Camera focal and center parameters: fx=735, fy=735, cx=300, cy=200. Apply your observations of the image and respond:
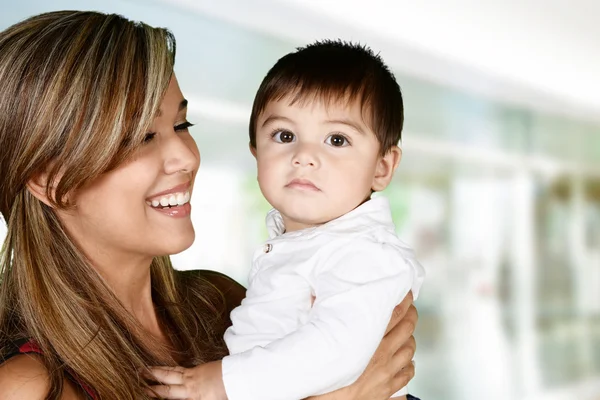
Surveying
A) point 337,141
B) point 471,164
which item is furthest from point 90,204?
point 471,164

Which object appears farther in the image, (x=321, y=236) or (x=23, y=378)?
(x=321, y=236)

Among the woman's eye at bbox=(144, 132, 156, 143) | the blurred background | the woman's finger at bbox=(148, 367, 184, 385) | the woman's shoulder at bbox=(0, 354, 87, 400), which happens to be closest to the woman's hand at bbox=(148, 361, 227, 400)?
the woman's finger at bbox=(148, 367, 184, 385)

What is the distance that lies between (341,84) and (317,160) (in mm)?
148

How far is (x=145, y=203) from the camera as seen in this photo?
53.3 inches

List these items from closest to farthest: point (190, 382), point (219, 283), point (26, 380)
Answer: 1. point (26, 380)
2. point (190, 382)
3. point (219, 283)

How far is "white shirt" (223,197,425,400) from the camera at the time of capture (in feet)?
3.82

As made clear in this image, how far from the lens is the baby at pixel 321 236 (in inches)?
46.1

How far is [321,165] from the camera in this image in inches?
51.3

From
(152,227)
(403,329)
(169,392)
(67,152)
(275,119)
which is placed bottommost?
(169,392)

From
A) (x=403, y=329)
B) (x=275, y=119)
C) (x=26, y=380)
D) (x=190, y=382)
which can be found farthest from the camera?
(x=403, y=329)

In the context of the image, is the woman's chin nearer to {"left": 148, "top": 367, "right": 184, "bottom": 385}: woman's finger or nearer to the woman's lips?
the woman's lips

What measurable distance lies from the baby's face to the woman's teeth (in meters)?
0.17

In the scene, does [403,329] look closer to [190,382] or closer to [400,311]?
[400,311]

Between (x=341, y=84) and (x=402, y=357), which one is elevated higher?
(x=341, y=84)
